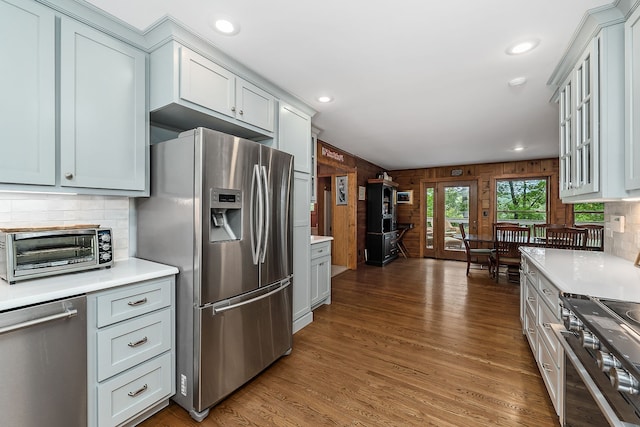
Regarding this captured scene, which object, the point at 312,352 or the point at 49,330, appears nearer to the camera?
the point at 49,330

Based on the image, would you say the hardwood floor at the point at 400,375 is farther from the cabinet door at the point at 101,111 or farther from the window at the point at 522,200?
the window at the point at 522,200

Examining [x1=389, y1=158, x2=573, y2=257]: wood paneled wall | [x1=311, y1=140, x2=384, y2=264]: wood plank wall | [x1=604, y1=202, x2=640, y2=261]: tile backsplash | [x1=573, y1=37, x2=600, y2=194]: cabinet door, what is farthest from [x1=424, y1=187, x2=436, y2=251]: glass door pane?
[x1=573, y1=37, x2=600, y2=194]: cabinet door

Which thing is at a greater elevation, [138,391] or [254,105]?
[254,105]

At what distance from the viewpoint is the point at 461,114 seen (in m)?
3.26

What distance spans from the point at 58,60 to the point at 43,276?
1.18 meters

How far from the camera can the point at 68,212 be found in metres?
1.82

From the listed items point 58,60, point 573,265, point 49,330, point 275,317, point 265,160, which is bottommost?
point 275,317

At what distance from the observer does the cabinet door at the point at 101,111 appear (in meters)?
1.54

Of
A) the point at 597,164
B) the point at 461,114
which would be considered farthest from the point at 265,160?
the point at 461,114

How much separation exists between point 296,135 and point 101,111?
161 centimetres

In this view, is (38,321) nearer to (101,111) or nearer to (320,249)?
(101,111)

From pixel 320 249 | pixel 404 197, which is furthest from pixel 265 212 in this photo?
pixel 404 197

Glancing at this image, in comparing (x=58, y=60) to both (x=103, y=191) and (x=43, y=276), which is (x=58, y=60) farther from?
(x=43, y=276)

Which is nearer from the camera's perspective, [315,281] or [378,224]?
[315,281]
